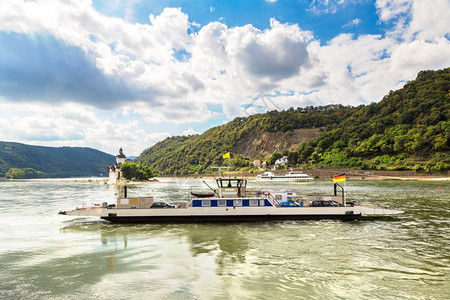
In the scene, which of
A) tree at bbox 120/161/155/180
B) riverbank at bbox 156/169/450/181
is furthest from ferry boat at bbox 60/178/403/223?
tree at bbox 120/161/155/180

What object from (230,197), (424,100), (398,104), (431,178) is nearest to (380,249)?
(230,197)

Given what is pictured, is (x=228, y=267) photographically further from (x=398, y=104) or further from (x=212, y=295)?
(x=398, y=104)

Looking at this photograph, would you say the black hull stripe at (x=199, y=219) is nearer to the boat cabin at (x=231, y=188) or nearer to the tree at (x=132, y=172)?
the boat cabin at (x=231, y=188)

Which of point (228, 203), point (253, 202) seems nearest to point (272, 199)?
point (253, 202)

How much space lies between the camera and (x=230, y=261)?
56.9 feet

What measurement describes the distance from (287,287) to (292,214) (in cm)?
1680

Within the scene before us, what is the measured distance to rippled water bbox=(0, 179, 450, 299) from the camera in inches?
512

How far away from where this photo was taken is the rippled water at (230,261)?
42.7ft

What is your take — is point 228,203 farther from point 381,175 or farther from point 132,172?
point 132,172

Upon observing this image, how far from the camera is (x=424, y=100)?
536ft

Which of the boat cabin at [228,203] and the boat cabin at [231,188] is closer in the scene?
the boat cabin at [228,203]

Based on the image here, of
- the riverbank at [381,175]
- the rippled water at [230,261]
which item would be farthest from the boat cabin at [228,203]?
the riverbank at [381,175]

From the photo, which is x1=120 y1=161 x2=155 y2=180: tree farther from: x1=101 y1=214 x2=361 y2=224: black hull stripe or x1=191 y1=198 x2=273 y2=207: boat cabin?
x1=191 y1=198 x2=273 y2=207: boat cabin

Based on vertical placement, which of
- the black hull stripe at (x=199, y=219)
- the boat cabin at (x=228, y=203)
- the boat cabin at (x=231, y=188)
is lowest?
the black hull stripe at (x=199, y=219)
